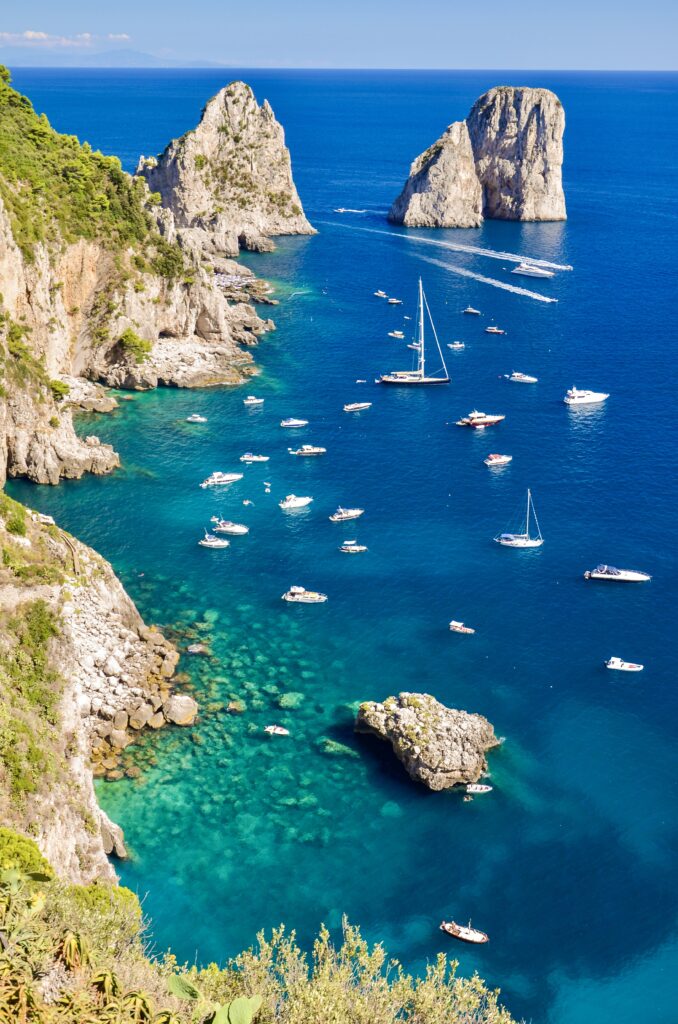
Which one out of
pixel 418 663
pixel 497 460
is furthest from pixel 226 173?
pixel 418 663

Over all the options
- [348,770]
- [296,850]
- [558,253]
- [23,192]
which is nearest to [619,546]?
[348,770]

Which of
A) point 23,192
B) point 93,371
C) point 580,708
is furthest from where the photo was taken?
point 93,371

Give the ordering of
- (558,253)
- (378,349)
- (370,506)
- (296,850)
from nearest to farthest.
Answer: (296,850), (370,506), (378,349), (558,253)

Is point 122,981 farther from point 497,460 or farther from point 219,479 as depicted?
point 497,460

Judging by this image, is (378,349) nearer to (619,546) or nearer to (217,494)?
(217,494)

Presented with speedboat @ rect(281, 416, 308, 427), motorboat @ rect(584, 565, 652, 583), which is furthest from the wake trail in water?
motorboat @ rect(584, 565, 652, 583)

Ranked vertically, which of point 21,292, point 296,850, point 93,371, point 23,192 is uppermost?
point 23,192

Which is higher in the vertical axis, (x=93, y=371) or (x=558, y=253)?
(x=558, y=253)
